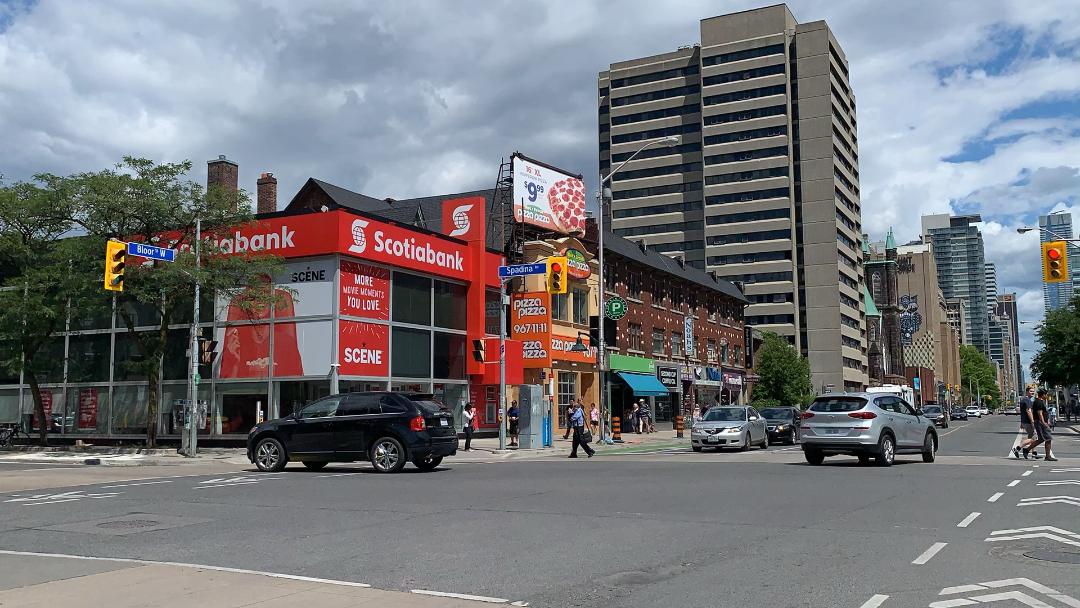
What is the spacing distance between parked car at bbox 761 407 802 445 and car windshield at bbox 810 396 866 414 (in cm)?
1194

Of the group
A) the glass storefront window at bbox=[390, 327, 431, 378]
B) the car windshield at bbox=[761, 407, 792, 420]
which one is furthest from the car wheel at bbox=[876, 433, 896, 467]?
the glass storefront window at bbox=[390, 327, 431, 378]

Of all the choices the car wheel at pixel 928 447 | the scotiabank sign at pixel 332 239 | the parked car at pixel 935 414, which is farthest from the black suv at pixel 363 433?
the parked car at pixel 935 414

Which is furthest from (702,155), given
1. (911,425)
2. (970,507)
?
(970,507)

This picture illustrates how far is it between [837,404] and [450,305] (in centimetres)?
1785

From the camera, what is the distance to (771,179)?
359ft

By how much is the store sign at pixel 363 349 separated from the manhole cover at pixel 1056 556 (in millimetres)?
23349

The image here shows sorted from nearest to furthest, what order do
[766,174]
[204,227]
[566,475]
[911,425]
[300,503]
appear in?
[300,503] → [566,475] → [911,425] → [204,227] → [766,174]

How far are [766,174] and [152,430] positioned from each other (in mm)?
92580

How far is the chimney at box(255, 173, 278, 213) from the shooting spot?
39.8m

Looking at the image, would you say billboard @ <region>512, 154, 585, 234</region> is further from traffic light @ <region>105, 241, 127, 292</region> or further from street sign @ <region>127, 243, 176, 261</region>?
traffic light @ <region>105, 241, 127, 292</region>

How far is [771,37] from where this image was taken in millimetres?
110438

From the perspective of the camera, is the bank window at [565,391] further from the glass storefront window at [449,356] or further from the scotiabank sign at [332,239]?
the scotiabank sign at [332,239]

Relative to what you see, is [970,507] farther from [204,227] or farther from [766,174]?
[766,174]

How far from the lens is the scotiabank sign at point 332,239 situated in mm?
29203
